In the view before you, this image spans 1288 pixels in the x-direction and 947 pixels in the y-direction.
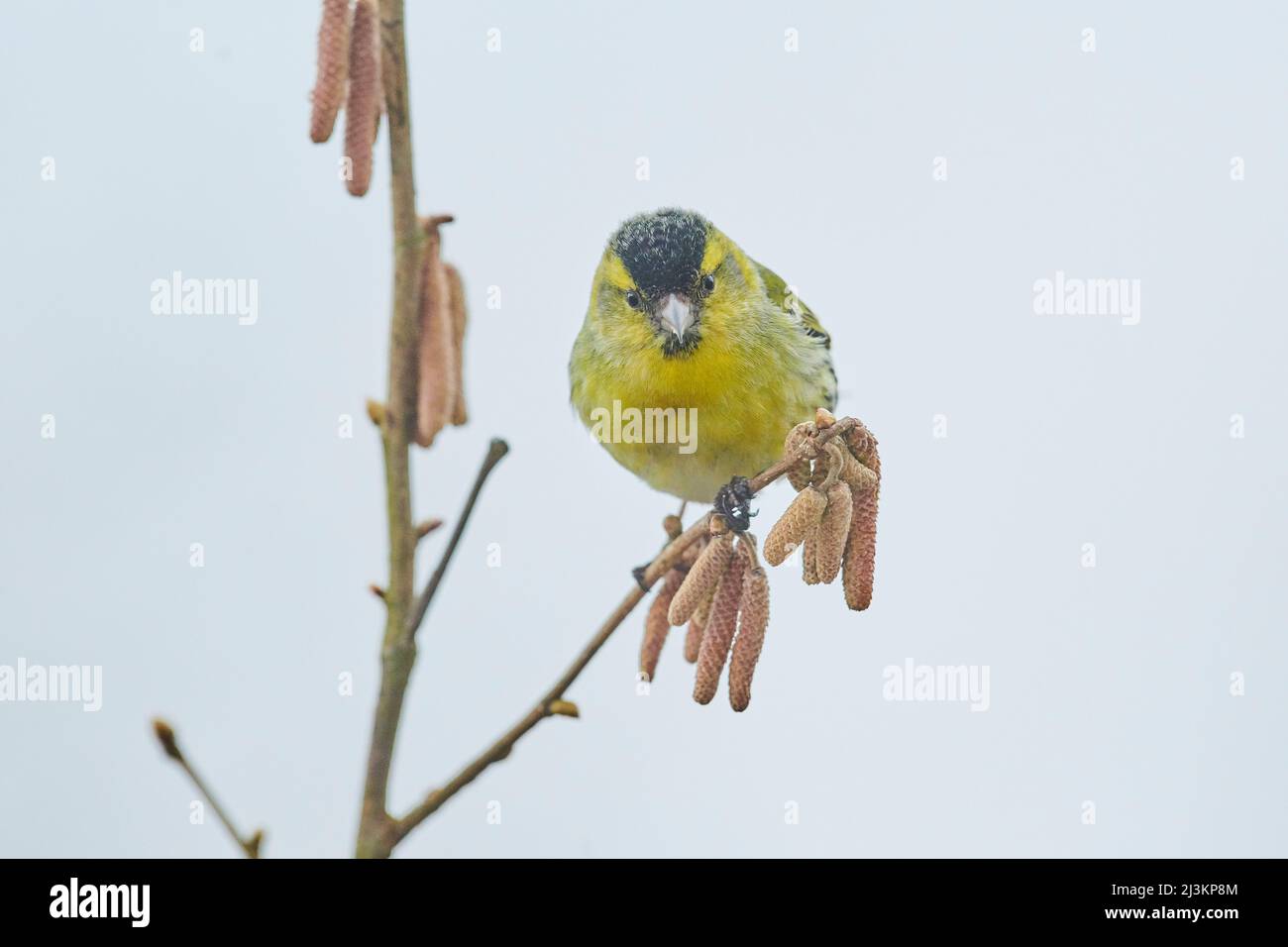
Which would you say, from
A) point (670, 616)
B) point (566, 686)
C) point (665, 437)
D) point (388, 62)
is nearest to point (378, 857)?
point (566, 686)

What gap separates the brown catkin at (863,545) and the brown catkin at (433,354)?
0.50 meters

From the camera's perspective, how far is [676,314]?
2.96 meters

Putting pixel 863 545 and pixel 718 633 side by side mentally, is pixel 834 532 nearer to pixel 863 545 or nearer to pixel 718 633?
pixel 863 545

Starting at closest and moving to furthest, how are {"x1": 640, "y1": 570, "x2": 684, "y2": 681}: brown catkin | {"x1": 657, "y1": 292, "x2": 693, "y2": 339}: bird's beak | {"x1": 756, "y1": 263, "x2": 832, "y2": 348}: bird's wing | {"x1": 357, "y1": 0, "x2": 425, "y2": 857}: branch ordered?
{"x1": 357, "y1": 0, "x2": 425, "y2": 857}: branch → {"x1": 640, "y1": 570, "x2": 684, "y2": 681}: brown catkin → {"x1": 657, "y1": 292, "x2": 693, "y2": 339}: bird's beak → {"x1": 756, "y1": 263, "x2": 832, "y2": 348}: bird's wing

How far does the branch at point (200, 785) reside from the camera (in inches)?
52.5

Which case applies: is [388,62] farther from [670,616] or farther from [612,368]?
[612,368]

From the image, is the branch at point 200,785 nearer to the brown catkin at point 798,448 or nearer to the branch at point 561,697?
the branch at point 561,697

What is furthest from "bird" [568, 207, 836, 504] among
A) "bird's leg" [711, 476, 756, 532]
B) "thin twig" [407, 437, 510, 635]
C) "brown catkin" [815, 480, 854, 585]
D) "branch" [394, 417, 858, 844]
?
"thin twig" [407, 437, 510, 635]

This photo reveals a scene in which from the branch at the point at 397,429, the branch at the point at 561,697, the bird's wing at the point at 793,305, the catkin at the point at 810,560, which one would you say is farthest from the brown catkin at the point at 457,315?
the bird's wing at the point at 793,305

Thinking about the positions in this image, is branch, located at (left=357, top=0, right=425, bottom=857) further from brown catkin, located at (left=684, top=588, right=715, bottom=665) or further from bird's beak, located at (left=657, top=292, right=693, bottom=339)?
bird's beak, located at (left=657, top=292, right=693, bottom=339)

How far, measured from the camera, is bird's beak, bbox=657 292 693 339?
294cm

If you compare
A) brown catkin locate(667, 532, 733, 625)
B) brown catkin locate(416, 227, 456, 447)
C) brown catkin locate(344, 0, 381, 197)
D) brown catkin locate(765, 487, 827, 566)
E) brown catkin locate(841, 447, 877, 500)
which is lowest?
brown catkin locate(667, 532, 733, 625)

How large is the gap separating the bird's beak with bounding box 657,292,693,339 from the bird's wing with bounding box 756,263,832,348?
1.60ft

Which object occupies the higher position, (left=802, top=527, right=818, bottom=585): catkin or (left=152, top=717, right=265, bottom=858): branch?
(left=802, top=527, right=818, bottom=585): catkin
